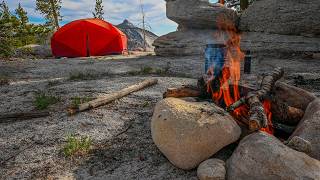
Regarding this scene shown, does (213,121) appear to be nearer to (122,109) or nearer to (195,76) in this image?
(122,109)

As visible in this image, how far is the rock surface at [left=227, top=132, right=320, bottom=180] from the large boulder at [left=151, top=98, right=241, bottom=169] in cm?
47

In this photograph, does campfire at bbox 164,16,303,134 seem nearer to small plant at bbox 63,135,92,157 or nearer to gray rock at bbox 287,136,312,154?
gray rock at bbox 287,136,312,154

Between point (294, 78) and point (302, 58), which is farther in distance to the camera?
point (302, 58)

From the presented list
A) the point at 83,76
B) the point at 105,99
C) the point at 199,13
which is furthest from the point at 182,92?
the point at 199,13

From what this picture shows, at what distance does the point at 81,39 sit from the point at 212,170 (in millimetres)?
19722

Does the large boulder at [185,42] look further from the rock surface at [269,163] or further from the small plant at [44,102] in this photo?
the rock surface at [269,163]

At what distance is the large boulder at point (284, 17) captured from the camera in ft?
52.2

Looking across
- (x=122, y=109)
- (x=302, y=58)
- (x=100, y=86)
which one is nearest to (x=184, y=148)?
(x=122, y=109)

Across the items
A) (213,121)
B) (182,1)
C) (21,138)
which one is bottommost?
(21,138)

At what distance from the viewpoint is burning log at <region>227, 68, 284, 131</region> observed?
15.2 ft

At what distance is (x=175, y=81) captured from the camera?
34.0 feet

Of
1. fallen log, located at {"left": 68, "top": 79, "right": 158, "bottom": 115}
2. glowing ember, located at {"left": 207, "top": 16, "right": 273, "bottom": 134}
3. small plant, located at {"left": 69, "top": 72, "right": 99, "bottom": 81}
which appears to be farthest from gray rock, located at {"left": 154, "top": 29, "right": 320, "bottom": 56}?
glowing ember, located at {"left": 207, "top": 16, "right": 273, "bottom": 134}

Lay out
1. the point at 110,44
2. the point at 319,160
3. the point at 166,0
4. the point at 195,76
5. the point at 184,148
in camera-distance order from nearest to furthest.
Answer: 1. the point at 319,160
2. the point at 184,148
3. the point at 195,76
4. the point at 166,0
5. the point at 110,44

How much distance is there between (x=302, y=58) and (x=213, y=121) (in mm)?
12228
